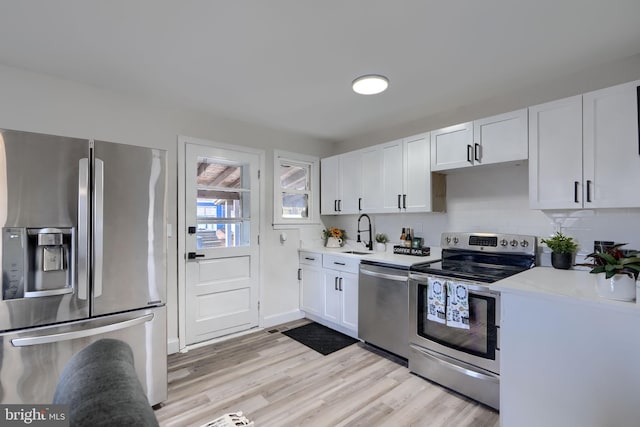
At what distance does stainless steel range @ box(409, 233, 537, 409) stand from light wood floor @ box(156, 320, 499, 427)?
15 cm

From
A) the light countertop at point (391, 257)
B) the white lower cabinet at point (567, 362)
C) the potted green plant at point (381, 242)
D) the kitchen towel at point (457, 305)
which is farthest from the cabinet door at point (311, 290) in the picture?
the white lower cabinet at point (567, 362)

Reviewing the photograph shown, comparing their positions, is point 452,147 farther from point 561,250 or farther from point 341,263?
point 341,263

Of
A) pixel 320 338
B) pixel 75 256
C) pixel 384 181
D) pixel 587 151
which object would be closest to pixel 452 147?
Result: pixel 384 181

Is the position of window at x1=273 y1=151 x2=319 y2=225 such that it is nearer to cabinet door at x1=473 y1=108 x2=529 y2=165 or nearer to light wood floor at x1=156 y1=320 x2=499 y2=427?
light wood floor at x1=156 y1=320 x2=499 y2=427

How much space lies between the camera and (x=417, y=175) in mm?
2986

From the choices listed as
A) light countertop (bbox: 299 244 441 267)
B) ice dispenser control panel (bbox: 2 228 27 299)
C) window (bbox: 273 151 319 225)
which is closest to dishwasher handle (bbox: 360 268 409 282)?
light countertop (bbox: 299 244 441 267)

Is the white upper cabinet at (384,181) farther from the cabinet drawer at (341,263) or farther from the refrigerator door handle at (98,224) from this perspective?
the refrigerator door handle at (98,224)

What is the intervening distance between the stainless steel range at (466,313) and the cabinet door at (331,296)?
0.97 m

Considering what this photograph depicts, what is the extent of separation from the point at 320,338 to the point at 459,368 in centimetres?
148

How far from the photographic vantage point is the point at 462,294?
2170 mm

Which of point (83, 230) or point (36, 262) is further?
point (83, 230)

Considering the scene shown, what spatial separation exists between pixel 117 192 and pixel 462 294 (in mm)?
2452

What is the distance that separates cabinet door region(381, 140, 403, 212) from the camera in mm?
3158

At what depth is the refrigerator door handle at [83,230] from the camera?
1.77 m
